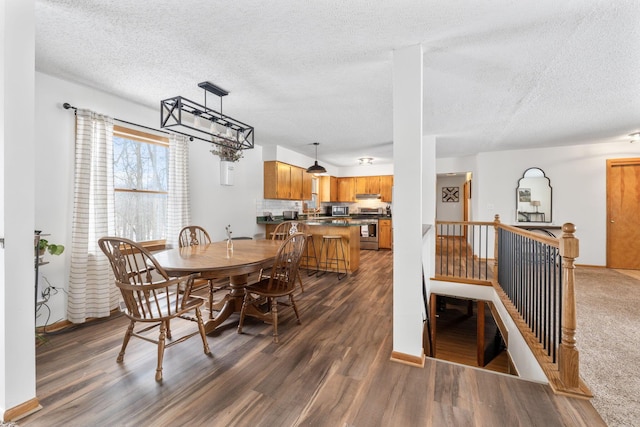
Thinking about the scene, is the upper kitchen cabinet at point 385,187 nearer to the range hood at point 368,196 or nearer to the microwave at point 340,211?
the range hood at point 368,196

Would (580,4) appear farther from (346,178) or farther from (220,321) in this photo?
(346,178)

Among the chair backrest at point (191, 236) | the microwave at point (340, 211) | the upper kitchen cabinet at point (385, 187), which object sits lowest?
the chair backrest at point (191, 236)

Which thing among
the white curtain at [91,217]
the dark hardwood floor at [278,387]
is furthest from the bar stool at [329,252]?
the white curtain at [91,217]

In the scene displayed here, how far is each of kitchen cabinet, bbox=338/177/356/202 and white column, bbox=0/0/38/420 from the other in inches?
282

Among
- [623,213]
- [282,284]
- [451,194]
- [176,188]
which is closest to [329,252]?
[282,284]

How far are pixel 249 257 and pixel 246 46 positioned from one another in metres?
1.75

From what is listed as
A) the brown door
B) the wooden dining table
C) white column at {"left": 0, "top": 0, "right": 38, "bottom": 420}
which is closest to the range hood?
the brown door

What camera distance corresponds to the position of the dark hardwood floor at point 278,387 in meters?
1.53

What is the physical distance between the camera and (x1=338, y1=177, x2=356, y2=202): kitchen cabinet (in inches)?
325

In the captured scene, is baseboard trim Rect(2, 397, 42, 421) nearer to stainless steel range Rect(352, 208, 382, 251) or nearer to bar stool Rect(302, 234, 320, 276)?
bar stool Rect(302, 234, 320, 276)

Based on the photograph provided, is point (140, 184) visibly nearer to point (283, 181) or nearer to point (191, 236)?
point (191, 236)

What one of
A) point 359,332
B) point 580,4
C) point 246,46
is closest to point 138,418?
point 359,332

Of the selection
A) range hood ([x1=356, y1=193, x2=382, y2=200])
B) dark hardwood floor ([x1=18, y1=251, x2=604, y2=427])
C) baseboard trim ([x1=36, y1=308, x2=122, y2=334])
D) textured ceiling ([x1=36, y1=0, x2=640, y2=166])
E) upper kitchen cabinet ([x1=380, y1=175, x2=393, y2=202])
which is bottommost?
dark hardwood floor ([x1=18, y1=251, x2=604, y2=427])

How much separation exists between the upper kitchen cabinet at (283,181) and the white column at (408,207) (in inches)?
147
